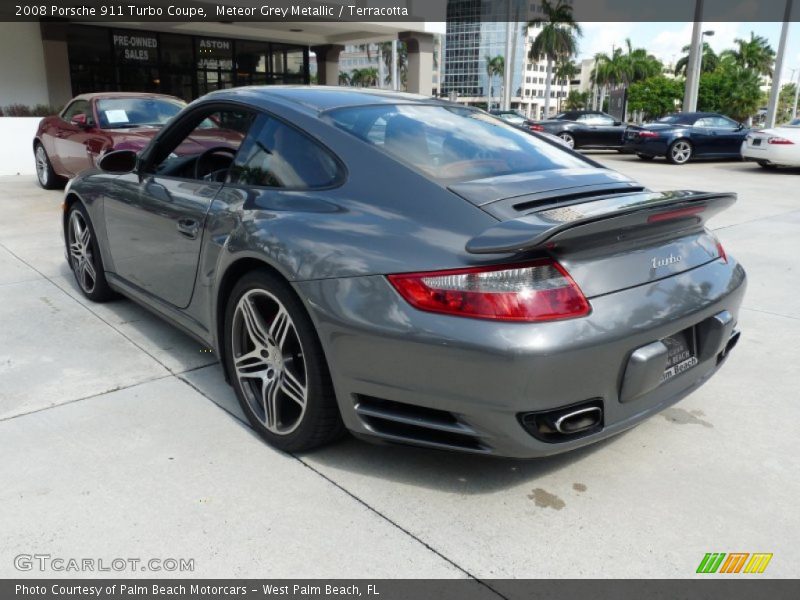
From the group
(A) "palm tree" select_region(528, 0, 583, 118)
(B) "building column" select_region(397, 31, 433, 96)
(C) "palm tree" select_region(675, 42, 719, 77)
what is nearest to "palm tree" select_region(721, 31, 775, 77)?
(C) "palm tree" select_region(675, 42, 719, 77)

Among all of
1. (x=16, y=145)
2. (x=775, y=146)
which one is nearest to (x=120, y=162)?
(x=16, y=145)

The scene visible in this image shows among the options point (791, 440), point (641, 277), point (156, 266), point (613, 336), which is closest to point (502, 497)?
point (613, 336)

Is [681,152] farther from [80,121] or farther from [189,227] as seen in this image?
[189,227]

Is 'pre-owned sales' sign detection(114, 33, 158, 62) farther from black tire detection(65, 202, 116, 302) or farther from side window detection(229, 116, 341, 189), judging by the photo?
side window detection(229, 116, 341, 189)

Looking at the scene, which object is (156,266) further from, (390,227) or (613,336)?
(613,336)

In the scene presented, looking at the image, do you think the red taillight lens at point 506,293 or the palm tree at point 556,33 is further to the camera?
the palm tree at point 556,33

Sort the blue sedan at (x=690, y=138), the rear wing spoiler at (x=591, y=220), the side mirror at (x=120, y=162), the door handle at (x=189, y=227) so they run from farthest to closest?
the blue sedan at (x=690, y=138)
the side mirror at (x=120, y=162)
the door handle at (x=189, y=227)
the rear wing spoiler at (x=591, y=220)

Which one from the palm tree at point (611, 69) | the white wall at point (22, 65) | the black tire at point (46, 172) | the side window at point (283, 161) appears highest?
the palm tree at point (611, 69)

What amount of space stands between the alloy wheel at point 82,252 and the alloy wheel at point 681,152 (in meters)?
15.7

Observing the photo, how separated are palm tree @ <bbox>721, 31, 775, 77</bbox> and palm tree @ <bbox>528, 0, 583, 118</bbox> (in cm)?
3413

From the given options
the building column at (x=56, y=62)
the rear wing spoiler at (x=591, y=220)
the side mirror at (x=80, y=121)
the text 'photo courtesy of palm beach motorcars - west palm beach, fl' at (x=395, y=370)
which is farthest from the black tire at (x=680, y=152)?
the building column at (x=56, y=62)

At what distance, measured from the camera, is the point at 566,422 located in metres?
2.25

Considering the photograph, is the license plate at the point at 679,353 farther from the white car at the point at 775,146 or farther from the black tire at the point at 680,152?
the black tire at the point at 680,152

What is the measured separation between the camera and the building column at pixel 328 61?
1013 inches
